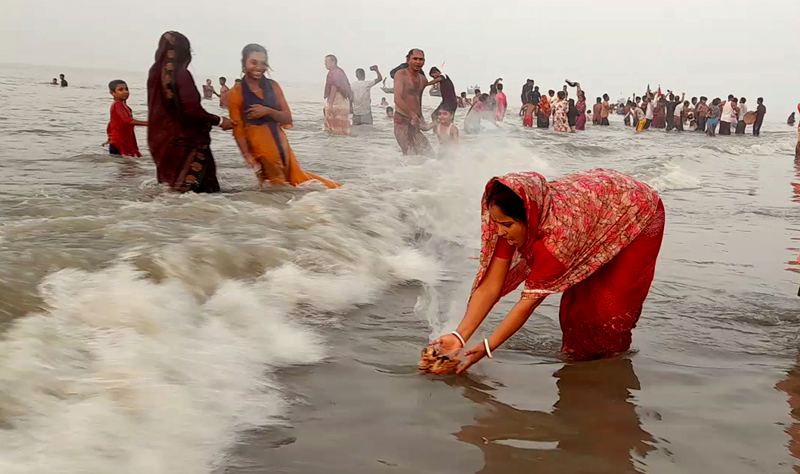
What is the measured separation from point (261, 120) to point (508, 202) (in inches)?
171

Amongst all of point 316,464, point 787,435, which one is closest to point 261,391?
point 316,464

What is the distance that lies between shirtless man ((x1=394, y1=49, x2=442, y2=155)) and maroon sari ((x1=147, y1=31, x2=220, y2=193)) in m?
3.49

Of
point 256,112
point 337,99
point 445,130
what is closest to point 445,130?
point 445,130

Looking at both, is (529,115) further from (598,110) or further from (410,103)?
(410,103)

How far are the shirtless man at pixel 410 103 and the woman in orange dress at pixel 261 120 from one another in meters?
2.63

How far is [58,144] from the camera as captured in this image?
10789mm

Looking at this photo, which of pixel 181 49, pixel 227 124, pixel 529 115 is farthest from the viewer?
pixel 529 115

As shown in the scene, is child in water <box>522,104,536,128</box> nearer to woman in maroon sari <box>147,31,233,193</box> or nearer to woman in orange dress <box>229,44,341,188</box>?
woman in orange dress <box>229,44,341,188</box>

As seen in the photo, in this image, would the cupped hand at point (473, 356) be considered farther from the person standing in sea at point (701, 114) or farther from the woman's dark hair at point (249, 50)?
the person standing in sea at point (701, 114)

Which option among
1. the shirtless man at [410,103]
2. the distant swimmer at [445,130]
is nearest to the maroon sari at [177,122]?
the shirtless man at [410,103]

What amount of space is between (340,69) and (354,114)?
2540 millimetres

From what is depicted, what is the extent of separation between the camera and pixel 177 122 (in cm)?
579

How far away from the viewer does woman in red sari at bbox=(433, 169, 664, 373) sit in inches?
101

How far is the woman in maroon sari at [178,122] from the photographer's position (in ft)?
18.3
